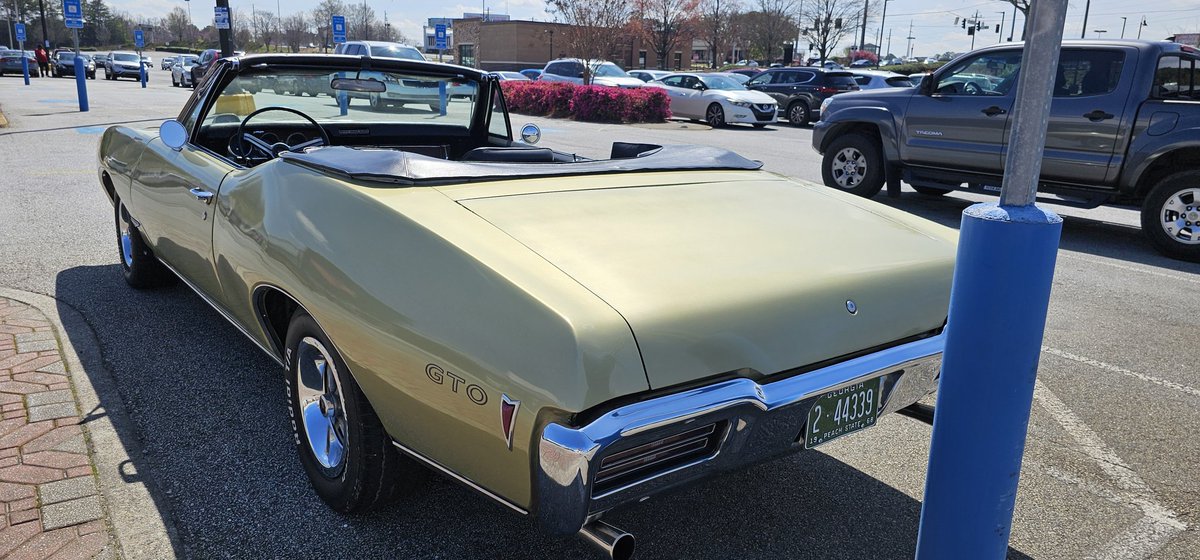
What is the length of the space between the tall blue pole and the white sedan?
1856 centimetres

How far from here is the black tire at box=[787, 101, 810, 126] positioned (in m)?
21.7

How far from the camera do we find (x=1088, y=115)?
295 inches

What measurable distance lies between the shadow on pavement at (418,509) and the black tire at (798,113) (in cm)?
1959

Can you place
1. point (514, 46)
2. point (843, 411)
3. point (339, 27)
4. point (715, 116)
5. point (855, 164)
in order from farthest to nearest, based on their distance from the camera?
point (514, 46), point (339, 27), point (715, 116), point (855, 164), point (843, 411)

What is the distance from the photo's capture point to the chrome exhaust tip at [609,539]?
192 cm

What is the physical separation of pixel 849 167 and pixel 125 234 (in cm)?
739

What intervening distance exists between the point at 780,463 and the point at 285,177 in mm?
2023

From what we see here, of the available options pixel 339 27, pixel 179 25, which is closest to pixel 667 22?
pixel 339 27

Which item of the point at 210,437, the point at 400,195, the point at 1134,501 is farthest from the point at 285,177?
the point at 1134,501

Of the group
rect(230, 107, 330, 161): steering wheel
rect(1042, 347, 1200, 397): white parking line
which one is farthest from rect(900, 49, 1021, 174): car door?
rect(230, 107, 330, 161): steering wheel

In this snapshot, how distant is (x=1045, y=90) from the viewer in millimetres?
1749

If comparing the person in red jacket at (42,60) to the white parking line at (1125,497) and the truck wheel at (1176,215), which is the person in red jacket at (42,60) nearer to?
the truck wheel at (1176,215)

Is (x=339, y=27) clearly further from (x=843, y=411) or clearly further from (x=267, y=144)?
(x=843, y=411)

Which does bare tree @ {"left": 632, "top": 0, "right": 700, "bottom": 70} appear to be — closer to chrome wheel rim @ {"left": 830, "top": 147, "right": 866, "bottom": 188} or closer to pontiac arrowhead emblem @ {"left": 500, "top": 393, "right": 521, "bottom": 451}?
chrome wheel rim @ {"left": 830, "top": 147, "right": 866, "bottom": 188}
